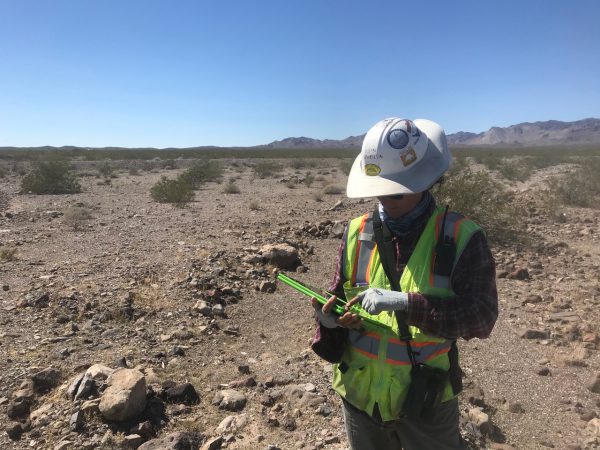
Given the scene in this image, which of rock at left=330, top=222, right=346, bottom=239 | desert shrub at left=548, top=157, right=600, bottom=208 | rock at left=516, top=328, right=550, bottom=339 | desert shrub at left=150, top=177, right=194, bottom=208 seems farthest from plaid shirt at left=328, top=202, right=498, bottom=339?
desert shrub at left=150, top=177, right=194, bottom=208

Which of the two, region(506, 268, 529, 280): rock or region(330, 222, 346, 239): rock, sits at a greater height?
region(330, 222, 346, 239): rock

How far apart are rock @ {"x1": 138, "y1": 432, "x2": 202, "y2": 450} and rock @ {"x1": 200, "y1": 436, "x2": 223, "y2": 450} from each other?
3.8 inches

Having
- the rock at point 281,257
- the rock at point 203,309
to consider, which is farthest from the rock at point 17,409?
the rock at point 281,257

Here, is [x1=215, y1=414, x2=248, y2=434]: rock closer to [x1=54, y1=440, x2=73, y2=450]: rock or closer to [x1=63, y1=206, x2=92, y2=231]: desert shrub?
[x1=54, y1=440, x2=73, y2=450]: rock

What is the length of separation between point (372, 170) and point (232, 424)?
2.73 m

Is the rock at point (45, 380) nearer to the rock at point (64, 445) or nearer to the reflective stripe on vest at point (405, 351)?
the rock at point (64, 445)

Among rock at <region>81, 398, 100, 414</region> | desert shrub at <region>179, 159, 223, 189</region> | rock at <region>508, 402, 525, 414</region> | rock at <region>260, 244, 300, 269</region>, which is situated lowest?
rock at <region>508, 402, 525, 414</region>

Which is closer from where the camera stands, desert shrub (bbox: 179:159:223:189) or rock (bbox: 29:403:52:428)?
rock (bbox: 29:403:52:428)

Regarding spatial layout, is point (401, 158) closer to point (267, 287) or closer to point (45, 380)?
point (45, 380)

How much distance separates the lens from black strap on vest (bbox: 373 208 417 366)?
175cm

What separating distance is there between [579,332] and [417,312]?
15.4 ft

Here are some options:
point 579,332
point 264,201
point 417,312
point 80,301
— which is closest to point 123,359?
point 80,301

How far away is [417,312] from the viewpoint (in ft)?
5.37

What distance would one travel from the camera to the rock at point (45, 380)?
4.09m
